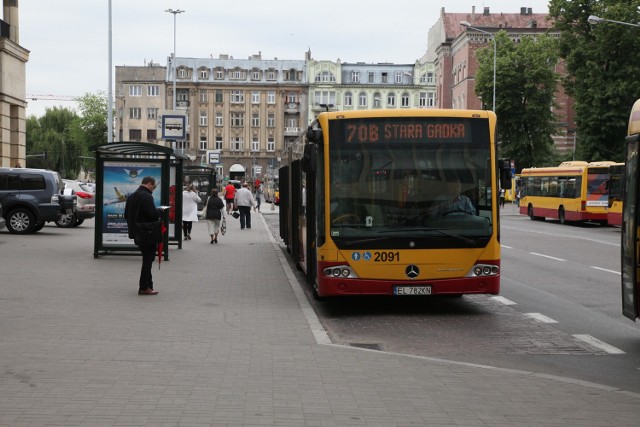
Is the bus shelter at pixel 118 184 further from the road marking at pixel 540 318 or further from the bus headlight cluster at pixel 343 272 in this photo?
the road marking at pixel 540 318

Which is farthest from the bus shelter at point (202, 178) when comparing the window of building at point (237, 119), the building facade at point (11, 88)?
the window of building at point (237, 119)

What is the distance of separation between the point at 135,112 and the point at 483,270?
355ft

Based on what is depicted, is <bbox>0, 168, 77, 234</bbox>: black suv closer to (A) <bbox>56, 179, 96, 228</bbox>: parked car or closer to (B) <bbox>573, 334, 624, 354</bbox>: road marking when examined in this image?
(A) <bbox>56, 179, 96, 228</bbox>: parked car

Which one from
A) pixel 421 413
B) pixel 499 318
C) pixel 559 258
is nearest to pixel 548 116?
pixel 559 258

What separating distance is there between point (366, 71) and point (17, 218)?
99.0 meters

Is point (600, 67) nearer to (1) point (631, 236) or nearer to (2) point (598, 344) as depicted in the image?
(2) point (598, 344)

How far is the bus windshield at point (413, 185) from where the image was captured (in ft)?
39.0

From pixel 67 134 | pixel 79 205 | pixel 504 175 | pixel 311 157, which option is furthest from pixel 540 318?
pixel 67 134

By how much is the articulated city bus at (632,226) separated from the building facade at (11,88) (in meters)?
26.5

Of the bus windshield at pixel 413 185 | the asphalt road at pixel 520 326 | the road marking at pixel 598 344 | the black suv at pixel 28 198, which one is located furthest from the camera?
the black suv at pixel 28 198

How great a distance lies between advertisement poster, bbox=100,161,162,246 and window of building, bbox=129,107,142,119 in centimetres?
9892

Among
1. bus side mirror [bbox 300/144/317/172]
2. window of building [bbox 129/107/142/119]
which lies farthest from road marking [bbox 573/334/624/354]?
window of building [bbox 129/107/142/119]

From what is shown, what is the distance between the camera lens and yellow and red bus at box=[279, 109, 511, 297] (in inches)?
467

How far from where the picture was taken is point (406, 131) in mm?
12125
